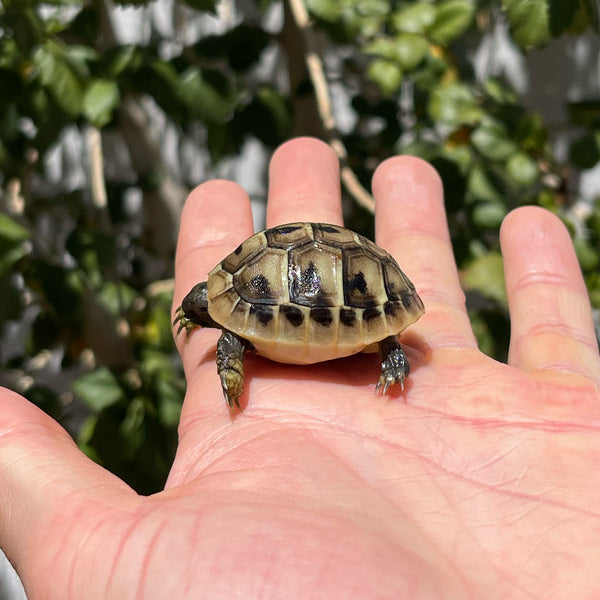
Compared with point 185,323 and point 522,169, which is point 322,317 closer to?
point 185,323

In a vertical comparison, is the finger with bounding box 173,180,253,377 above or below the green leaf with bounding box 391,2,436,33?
below

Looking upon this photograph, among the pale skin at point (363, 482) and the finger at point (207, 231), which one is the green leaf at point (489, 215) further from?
the finger at point (207, 231)

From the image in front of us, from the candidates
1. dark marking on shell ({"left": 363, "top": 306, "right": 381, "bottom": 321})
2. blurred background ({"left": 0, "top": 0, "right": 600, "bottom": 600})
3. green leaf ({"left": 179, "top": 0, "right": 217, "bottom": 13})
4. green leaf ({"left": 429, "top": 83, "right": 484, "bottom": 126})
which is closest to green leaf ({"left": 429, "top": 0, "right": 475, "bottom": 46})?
blurred background ({"left": 0, "top": 0, "right": 600, "bottom": 600})

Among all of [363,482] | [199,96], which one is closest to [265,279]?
[363,482]

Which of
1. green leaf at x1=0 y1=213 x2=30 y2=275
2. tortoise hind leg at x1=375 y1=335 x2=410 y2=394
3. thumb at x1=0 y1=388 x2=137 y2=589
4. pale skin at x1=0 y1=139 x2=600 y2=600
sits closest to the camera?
pale skin at x1=0 y1=139 x2=600 y2=600

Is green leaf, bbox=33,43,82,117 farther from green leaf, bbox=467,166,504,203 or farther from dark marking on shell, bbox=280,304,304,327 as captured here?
green leaf, bbox=467,166,504,203

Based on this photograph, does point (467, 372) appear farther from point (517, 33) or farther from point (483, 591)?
point (517, 33)

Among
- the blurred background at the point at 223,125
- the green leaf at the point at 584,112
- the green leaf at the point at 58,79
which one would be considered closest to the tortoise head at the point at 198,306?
the blurred background at the point at 223,125
